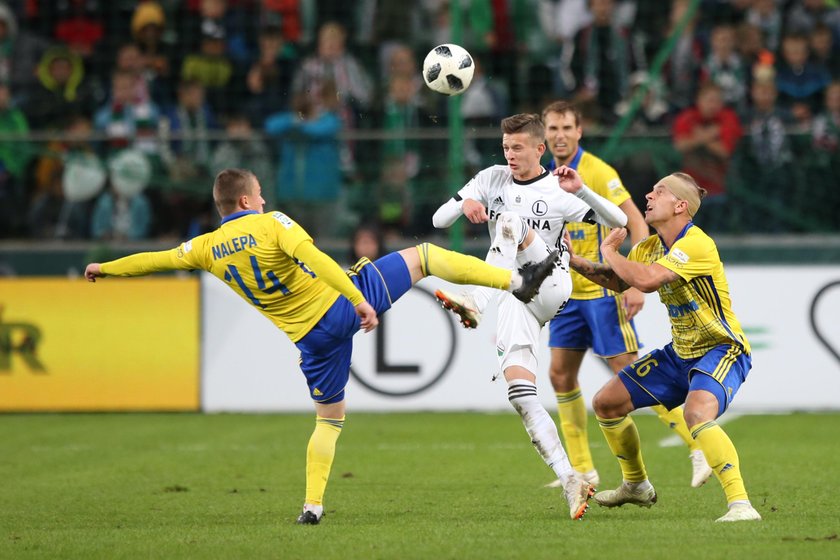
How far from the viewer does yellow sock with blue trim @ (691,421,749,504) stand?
6.63 meters

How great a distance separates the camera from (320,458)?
280 inches

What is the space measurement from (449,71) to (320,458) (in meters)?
2.79

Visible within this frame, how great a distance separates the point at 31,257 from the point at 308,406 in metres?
3.72

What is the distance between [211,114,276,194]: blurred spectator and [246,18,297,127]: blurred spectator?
4.11ft

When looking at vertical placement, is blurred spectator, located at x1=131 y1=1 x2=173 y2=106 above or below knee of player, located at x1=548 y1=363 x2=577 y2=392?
above

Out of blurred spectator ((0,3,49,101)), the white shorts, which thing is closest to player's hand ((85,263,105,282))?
the white shorts

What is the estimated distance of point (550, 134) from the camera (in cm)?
851

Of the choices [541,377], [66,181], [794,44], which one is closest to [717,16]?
[794,44]

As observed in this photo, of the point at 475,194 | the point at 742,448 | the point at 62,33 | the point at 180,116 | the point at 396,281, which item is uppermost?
the point at 62,33

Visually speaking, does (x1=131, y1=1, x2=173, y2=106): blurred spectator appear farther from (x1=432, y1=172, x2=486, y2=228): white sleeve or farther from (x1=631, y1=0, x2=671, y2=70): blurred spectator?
(x1=432, y1=172, x2=486, y2=228): white sleeve

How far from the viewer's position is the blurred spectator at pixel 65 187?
47.9 ft

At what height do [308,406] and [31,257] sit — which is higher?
[31,257]

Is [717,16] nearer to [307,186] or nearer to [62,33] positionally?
[307,186]

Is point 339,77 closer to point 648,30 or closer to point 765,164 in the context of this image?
point 648,30
